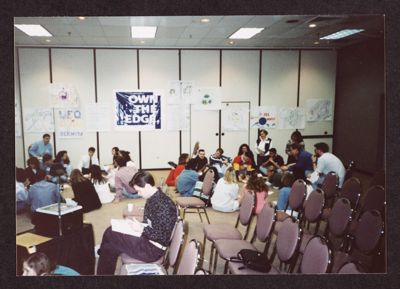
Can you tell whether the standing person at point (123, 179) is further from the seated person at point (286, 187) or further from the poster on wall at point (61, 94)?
the seated person at point (286, 187)

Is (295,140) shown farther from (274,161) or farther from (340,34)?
(340,34)

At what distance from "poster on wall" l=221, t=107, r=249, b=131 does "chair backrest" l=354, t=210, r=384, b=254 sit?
163 cm

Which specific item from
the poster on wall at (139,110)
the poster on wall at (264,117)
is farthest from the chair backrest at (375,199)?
the poster on wall at (139,110)

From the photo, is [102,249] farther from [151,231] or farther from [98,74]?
[98,74]

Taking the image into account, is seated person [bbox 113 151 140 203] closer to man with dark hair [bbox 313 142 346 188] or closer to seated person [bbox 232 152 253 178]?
seated person [bbox 232 152 253 178]

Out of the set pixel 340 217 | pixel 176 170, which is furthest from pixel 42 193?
pixel 340 217

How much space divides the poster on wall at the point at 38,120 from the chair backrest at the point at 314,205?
312 centimetres

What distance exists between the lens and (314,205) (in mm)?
3955

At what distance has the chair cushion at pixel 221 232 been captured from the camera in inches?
145

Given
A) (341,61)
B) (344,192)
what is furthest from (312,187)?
(341,61)

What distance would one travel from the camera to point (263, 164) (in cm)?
432
